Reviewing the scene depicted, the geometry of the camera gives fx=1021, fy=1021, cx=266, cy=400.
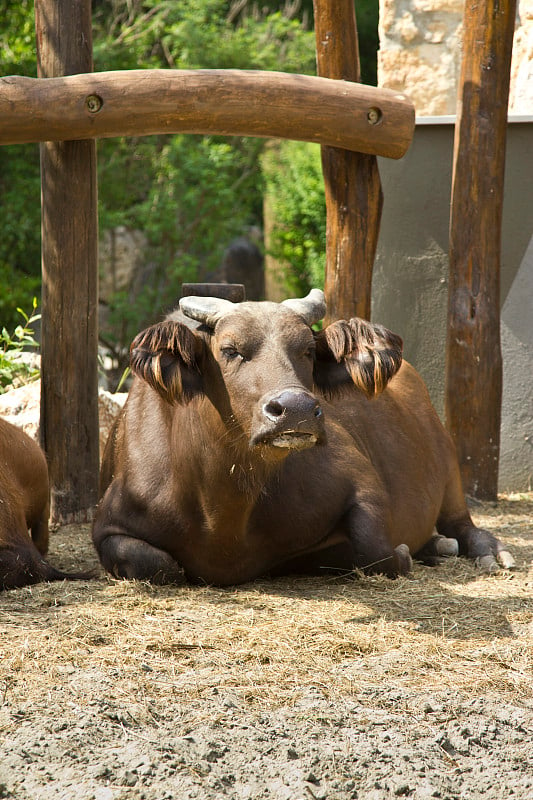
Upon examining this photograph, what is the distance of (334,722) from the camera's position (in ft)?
10.5

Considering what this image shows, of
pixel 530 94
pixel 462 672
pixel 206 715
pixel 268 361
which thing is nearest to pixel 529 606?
pixel 462 672

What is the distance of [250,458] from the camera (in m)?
4.56

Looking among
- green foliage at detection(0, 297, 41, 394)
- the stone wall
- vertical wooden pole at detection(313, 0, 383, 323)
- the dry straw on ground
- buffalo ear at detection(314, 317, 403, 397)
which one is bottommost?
the dry straw on ground

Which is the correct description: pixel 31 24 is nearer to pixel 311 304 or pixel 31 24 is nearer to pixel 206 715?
pixel 311 304

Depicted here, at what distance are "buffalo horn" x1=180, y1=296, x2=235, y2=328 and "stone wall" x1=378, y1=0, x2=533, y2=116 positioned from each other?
5284 millimetres

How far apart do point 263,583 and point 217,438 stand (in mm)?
815

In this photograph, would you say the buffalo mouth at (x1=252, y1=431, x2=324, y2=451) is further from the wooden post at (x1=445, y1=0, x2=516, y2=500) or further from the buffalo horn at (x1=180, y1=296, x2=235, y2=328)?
the wooden post at (x1=445, y1=0, x2=516, y2=500)

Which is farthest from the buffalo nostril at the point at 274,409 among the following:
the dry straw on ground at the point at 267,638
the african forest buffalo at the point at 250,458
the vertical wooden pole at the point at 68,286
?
the vertical wooden pole at the point at 68,286

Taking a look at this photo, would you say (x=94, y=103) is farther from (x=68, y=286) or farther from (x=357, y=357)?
(x=357, y=357)

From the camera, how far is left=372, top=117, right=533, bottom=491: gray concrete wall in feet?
25.4

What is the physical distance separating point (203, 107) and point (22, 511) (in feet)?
8.74

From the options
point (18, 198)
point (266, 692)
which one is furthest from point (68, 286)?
point (18, 198)

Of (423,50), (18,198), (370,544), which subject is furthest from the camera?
(18,198)

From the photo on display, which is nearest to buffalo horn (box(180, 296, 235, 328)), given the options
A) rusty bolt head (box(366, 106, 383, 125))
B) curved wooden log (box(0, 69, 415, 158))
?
curved wooden log (box(0, 69, 415, 158))
